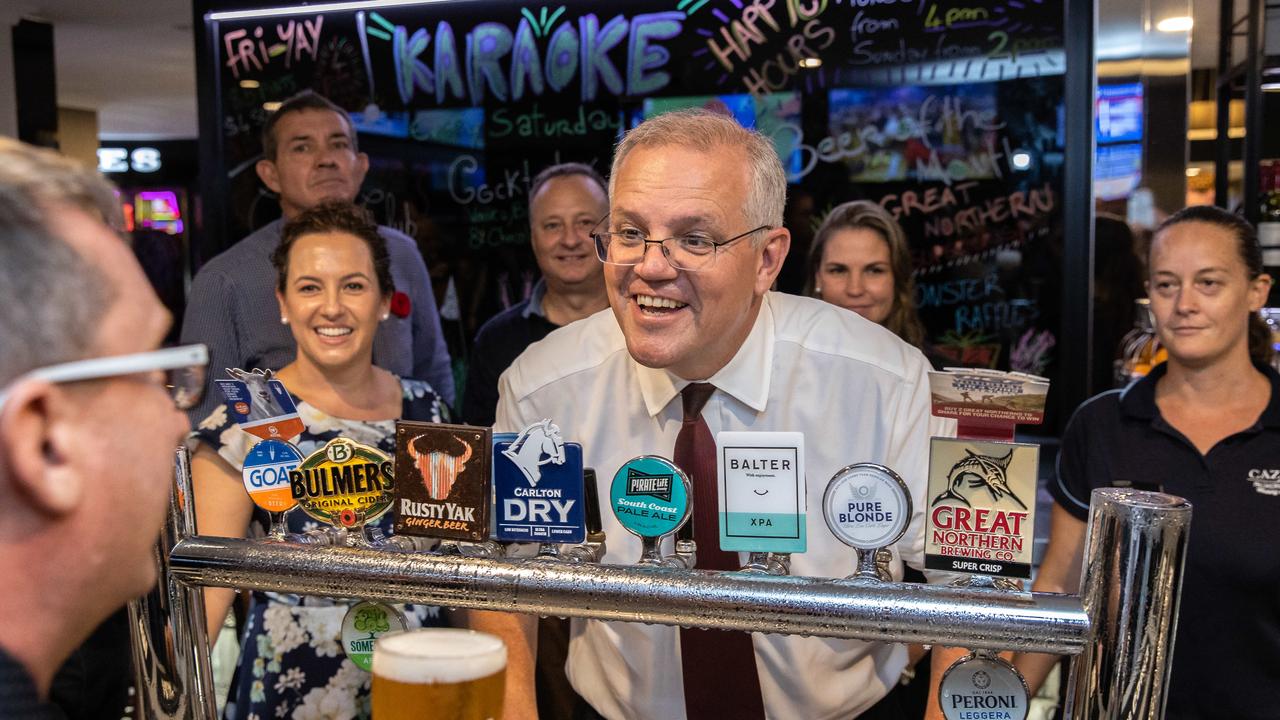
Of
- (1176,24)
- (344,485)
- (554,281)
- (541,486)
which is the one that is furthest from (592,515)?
(1176,24)

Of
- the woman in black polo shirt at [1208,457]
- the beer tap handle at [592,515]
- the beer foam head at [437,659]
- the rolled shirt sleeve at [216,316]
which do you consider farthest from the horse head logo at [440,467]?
the rolled shirt sleeve at [216,316]

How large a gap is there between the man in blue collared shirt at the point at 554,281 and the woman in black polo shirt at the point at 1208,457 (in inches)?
57.0

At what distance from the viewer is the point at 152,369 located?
78cm

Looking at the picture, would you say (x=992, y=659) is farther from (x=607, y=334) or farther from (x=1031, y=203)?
(x=1031, y=203)

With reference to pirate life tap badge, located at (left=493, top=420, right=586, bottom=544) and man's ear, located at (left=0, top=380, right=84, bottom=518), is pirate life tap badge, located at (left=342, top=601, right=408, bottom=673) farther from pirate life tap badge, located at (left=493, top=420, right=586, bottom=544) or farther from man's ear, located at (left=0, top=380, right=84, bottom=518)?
man's ear, located at (left=0, top=380, right=84, bottom=518)

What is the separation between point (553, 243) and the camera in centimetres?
339

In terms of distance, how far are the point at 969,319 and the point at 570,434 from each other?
3213 mm

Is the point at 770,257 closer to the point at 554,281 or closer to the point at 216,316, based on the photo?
the point at 554,281

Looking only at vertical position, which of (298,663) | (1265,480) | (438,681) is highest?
(438,681)

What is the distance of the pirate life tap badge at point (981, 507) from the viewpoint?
3.83 ft

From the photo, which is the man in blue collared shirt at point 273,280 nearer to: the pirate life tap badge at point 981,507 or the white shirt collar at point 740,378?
the white shirt collar at point 740,378

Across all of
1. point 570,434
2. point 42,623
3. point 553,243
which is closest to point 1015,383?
point 570,434

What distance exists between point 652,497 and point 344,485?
1.20 ft

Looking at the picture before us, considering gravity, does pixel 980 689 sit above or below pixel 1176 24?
below
